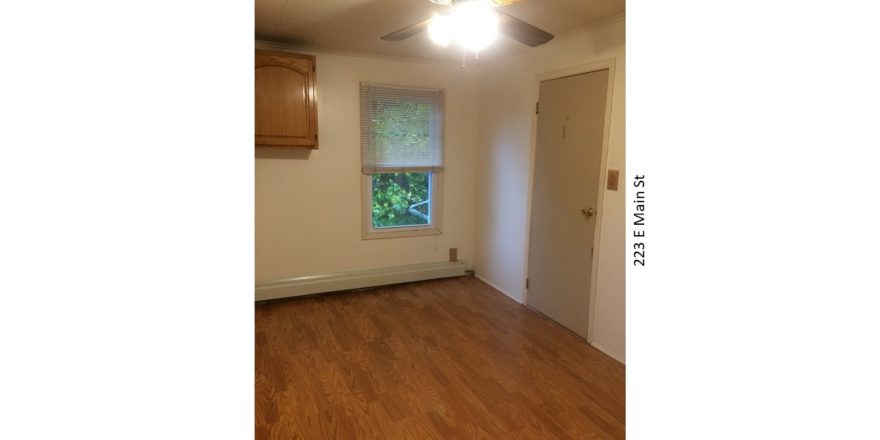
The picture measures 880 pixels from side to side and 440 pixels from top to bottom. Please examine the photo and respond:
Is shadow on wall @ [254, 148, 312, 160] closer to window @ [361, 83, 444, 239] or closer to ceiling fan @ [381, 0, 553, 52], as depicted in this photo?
window @ [361, 83, 444, 239]

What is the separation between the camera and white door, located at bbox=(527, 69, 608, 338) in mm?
2881

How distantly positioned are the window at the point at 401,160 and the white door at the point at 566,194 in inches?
44.7

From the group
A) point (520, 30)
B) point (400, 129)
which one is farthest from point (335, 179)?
point (520, 30)

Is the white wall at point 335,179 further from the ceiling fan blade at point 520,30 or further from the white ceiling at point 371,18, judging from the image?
the ceiling fan blade at point 520,30

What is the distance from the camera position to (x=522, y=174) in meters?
3.64

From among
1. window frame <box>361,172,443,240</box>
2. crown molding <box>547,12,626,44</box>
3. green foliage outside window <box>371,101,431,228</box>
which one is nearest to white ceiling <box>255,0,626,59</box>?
crown molding <box>547,12,626,44</box>

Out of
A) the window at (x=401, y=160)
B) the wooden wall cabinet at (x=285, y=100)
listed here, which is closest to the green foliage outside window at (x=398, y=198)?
the window at (x=401, y=160)

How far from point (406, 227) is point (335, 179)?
2.80 feet
